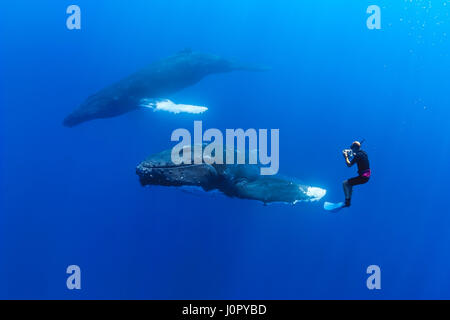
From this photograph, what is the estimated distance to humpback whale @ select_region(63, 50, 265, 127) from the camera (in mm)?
15055

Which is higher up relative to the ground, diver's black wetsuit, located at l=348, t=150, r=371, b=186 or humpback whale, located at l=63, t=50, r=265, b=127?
humpback whale, located at l=63, t=50, r=265, b=127

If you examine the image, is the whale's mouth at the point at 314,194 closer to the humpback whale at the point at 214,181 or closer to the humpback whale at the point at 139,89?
the humpback whale at the point at 214,181

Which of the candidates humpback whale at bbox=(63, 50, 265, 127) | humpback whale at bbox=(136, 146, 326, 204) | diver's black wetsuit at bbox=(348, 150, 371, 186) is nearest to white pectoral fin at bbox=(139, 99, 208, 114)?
humpback whale at bbox=(63, 50, 265, 127)

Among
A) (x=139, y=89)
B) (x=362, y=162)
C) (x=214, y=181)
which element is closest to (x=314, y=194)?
(x=362, y=162)

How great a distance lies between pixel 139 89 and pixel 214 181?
8.39m

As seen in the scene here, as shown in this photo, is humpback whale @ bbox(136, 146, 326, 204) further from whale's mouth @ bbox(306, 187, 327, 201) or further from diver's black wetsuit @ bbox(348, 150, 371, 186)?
diver's black wetsuit @ bbox(348, 150, 371, 186)

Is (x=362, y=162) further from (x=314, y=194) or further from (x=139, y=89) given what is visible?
(x=139, y=89)

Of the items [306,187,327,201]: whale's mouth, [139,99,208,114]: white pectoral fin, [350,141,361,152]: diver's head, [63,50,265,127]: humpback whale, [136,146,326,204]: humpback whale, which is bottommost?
[306,187,327,201]: whale's mouth

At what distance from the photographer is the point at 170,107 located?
12711mm

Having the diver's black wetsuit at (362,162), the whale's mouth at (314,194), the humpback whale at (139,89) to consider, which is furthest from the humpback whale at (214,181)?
the humpback whale at (139,89)

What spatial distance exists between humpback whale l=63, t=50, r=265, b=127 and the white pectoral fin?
36cm

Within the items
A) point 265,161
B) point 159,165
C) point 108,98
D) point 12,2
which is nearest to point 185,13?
point 12,2

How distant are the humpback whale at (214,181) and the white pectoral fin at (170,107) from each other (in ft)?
11.8

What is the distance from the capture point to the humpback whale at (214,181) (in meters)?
7.82
